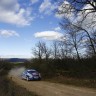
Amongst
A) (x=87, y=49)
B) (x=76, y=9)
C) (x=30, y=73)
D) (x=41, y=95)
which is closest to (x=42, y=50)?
(x=87, y=49)

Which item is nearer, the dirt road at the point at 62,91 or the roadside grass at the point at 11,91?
the roadside grass at the point at 11,91

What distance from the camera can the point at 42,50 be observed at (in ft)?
346

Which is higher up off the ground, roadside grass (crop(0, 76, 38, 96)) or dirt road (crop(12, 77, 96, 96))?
roadside grass (crop(0, 76, 38, 96))

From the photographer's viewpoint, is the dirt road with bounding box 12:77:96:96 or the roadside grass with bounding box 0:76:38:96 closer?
the roadside grass with bounding box 0:76:38:96

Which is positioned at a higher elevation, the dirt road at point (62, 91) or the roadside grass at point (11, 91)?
the roadside grass at point (11, 91)

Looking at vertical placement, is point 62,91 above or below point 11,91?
below

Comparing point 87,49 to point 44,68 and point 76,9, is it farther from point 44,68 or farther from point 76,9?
point 76,9

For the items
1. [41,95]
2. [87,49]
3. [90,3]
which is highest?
[90,3]

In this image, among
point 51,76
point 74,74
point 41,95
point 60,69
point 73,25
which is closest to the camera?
point 41,95

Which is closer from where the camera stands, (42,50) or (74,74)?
(74,74)

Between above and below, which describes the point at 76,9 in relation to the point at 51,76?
above

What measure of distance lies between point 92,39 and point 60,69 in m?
7.77

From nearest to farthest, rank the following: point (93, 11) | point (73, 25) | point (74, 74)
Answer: point (93, 11), point (73, 25), point (74, 74)

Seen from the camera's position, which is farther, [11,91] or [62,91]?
[62,91]
